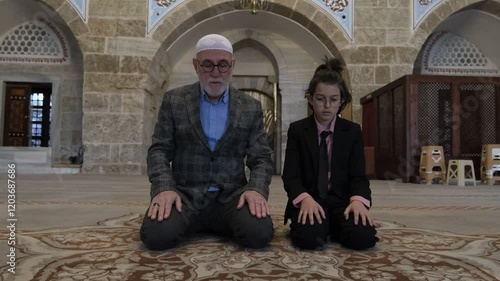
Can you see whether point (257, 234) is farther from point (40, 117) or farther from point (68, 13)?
point (40, 117)

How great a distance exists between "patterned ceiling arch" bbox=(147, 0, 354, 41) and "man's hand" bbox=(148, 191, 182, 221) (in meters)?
6.43

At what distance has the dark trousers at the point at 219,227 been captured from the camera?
142 centimetres

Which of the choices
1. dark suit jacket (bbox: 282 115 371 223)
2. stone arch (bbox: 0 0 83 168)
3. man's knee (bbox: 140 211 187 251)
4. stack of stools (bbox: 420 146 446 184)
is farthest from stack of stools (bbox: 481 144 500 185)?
stone arch (bbox: 0 0 83 168)

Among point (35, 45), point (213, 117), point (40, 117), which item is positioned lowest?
point (213, 117)

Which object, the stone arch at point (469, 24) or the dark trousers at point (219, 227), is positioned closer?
the dark trousers at point (219, 227)

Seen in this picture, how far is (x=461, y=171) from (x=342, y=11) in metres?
3.61

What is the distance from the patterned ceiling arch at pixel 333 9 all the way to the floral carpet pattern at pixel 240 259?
6267 millimetres

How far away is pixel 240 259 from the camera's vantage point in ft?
4.33

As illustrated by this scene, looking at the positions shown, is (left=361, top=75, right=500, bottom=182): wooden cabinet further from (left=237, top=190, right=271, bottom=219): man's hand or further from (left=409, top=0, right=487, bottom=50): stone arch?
(left=237, top=190, right=271, bottom=219): man's hand

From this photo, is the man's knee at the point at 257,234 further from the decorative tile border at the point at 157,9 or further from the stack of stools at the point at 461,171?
the decorative tile border at the point at 157,9

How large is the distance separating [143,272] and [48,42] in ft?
27.8

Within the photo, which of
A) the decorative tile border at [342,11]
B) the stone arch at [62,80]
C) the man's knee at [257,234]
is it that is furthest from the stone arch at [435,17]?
the man's knee at [257,234]

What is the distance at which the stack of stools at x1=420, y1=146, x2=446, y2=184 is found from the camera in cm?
531

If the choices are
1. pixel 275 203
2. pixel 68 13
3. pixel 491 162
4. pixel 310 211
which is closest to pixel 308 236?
pixel 310 211
